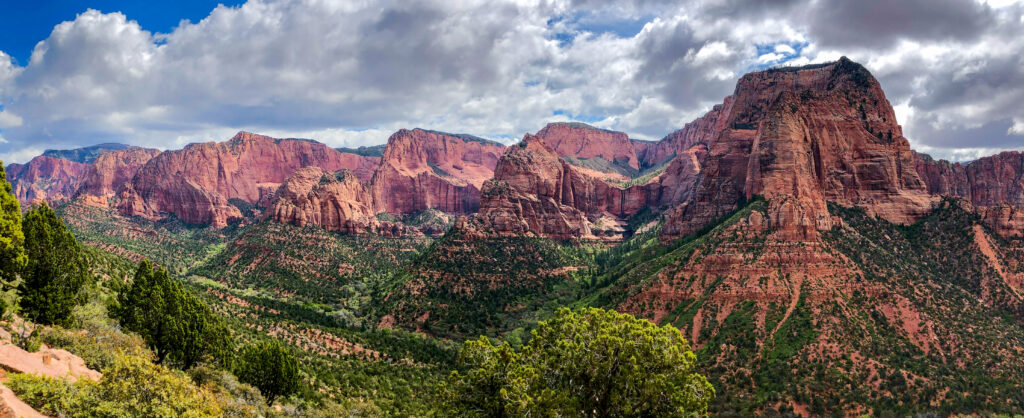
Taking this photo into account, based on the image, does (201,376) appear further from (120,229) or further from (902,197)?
(120,229)

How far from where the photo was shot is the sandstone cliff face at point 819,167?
3691 inches

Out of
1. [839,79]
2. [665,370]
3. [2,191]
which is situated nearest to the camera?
[665,370]

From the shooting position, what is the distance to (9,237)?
27.6m

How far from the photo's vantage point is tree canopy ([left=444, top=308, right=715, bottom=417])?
20.9 m

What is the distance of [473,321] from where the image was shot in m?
98.8

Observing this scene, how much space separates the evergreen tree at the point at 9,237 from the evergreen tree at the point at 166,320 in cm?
749

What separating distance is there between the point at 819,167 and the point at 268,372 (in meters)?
108

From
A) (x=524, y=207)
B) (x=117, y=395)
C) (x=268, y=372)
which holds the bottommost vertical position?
(x=268, y=372)

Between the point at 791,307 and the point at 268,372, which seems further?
the point at 791,307

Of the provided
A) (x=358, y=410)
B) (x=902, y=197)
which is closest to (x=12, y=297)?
(x=358, y=410)

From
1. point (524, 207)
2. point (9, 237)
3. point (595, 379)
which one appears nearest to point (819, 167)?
point (524, 207)

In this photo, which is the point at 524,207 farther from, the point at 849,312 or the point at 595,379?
the point at 595,379

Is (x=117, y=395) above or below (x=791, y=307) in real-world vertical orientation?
above

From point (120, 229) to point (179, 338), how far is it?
189 meters
